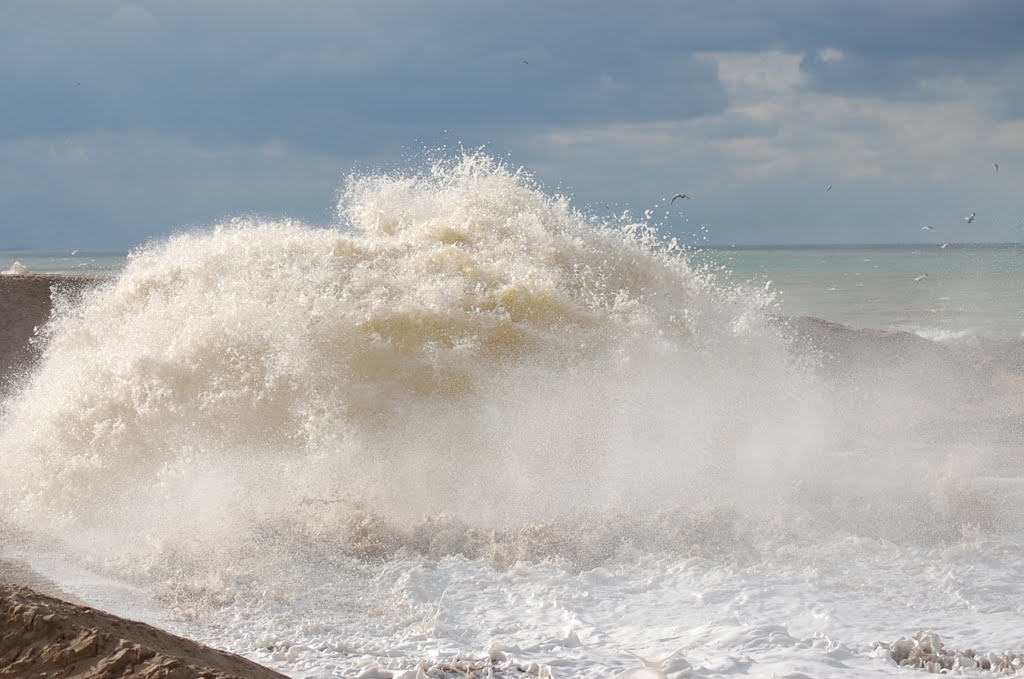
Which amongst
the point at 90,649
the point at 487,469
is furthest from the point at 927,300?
the point at 90,649

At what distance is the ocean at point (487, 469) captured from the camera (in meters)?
4.97

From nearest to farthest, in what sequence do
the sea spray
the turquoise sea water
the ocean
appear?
the ocean
the sea spray
the turquoise sea water

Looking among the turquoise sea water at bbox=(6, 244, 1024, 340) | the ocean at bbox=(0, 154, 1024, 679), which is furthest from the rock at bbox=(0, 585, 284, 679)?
the turquoise sea water at bbox=(6, 244, 1024, 340)

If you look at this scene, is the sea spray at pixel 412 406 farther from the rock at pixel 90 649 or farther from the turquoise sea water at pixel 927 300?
the turquoise sea water at pixel 927 300

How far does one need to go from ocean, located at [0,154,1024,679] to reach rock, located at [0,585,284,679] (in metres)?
0.87

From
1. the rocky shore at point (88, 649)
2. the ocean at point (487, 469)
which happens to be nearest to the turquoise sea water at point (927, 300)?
the ocean at point (487, 469)

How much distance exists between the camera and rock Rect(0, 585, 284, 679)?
3.37 m

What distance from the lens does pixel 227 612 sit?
5.11 m

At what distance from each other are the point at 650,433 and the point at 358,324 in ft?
8.82

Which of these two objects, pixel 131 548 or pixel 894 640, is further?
pixel 131 548

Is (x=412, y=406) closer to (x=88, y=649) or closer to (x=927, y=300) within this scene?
(x=88, y=649)

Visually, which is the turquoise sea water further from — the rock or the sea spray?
the rock

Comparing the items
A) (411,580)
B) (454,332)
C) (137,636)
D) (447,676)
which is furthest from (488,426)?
(137,636)

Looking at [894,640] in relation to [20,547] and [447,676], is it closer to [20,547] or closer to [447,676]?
[447,676]
